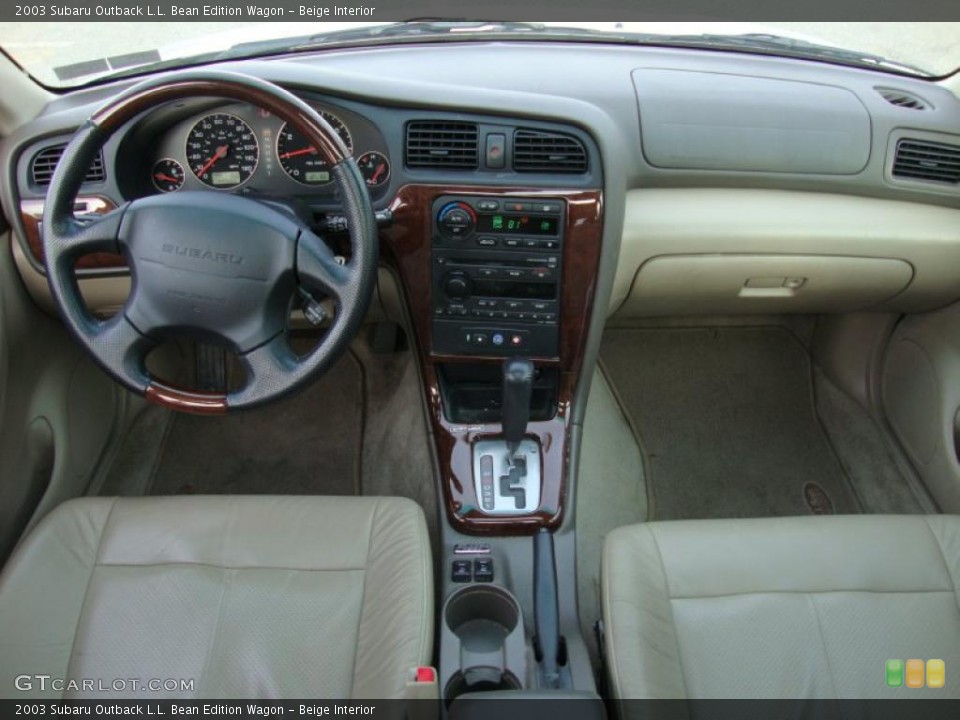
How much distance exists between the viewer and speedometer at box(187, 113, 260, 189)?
1486 mm

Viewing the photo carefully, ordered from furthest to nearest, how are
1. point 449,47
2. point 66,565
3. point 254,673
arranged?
point 449,47, point 66,565, point 254,673

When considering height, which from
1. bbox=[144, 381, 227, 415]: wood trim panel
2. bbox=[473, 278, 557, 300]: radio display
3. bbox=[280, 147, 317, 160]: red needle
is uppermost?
bbox=[280, 147, 317, 160]: red needle

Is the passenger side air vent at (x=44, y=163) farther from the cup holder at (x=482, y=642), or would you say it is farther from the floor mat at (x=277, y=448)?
the cup holder at (x=482, y=642)

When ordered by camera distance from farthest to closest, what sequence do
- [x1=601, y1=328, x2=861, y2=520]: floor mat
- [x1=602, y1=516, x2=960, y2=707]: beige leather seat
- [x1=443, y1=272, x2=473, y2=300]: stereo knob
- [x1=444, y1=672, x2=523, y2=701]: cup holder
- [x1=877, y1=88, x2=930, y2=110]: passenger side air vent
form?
[x1=601, y1=328, x2=861, y2=520]: floor mat, [x1=877, y1=88, x2=930, y2=110]: passenger side air vent, [x1=443, y1=272, x2=473, y2=300]: stereo knob, [x1=444, y1=672, x2=523, y2=701]: cup holder, [x1=602, y1=516, x2=960, y2=707]: beige leather seat

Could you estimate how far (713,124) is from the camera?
1608 millimetres

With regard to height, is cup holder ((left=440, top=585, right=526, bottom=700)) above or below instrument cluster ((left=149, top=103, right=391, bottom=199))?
below

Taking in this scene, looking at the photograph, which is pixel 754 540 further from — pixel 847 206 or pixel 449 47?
pixel 449 47

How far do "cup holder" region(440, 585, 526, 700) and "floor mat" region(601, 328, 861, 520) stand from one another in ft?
2.82

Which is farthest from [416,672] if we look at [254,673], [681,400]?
[681,400]

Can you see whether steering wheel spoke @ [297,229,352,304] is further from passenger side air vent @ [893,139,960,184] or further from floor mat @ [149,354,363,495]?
passenger side air vent @ [893,139,960,184]

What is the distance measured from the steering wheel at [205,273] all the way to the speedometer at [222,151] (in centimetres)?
Result: 28

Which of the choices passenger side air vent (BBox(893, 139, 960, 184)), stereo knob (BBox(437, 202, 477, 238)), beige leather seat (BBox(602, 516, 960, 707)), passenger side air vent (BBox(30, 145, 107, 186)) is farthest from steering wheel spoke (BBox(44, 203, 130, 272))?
passenger side air vent (BBox(893, 139, 960, 184))

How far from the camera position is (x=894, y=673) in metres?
1.19

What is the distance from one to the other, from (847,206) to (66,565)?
73.0 inches
